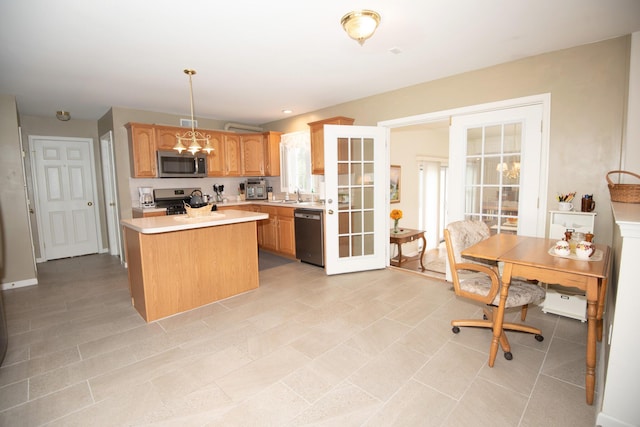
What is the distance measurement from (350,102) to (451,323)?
3424mm

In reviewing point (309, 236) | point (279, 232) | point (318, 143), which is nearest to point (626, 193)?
point (309, 236)

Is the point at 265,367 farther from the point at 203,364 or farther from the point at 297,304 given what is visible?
the point at 297,304

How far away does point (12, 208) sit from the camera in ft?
13.2

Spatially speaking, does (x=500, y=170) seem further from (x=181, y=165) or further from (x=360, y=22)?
(x=181, y=165)

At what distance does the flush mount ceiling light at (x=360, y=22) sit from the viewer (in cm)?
214

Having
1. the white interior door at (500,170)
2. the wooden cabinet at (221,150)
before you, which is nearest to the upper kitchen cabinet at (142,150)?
the wooden cabinet at (221,150)

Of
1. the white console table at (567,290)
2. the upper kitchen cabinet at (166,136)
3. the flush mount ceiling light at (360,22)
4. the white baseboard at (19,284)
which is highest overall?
the flush mount ceiling light at (360,22)

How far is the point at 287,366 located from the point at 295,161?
4.22m

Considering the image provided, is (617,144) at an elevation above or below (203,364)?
above

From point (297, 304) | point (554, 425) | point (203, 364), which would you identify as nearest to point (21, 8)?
point (203, 364)

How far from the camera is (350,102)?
472 cm

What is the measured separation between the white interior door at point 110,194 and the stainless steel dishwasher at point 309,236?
3168mm

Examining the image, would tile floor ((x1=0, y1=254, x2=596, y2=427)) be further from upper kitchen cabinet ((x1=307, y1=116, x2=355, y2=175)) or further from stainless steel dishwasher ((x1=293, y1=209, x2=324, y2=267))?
upper kitchen cabinet ((x1=307, y1=116, x2=355, y2=175))

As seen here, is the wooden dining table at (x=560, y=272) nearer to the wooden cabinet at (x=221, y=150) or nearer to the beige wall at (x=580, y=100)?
the beige wall at (x=580, y=100)
